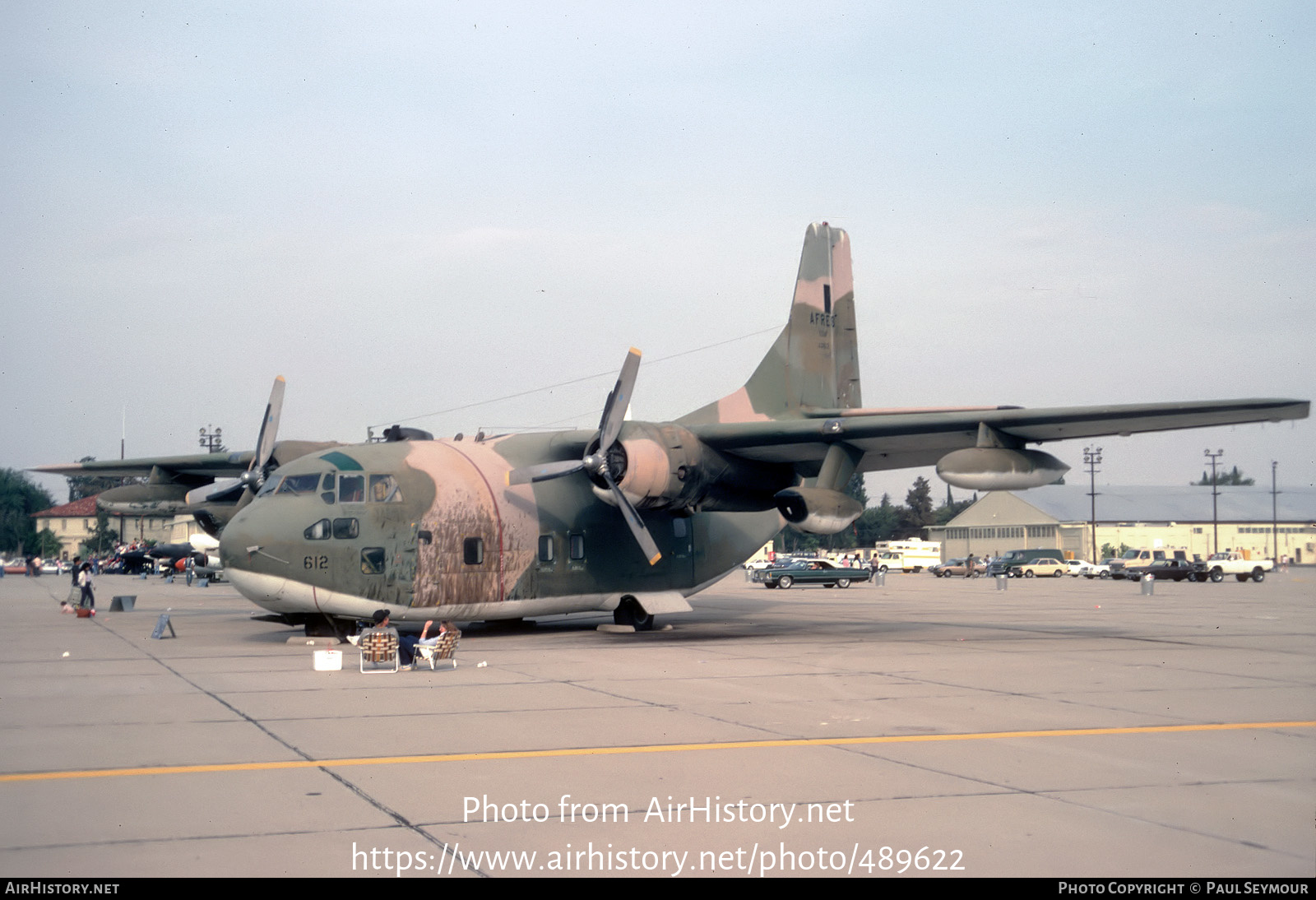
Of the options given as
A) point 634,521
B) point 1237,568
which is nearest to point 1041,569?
point 1237,568

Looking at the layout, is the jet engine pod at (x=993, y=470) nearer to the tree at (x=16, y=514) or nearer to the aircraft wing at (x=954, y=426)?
the aircraft wing at (x=954, y=426)

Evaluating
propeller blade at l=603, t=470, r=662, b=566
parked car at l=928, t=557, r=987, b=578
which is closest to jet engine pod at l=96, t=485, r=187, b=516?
propeller blade at l=603, t=470, r=662, b=566

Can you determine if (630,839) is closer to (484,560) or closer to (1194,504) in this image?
(484,560)

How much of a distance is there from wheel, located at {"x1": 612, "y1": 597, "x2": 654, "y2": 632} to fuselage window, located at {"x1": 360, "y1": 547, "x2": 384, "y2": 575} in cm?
593

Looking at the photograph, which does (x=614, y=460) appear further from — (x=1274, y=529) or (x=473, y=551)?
(x=1274, y=529)

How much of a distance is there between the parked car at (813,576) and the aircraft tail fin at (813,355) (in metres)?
23.7

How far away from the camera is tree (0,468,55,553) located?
440ft

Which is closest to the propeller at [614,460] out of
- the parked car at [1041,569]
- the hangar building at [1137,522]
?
the parked car at [1041,569]

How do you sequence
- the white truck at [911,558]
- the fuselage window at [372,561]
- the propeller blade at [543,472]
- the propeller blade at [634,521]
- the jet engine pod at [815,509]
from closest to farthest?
1. the fuselage window at [372,561]
2. the jet engine pod at [815,509]
3. the propeller blade at [634,521]
4. the propeller blade at [543,472]
5. the white truck at [911,558]

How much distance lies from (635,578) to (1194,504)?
101 meters

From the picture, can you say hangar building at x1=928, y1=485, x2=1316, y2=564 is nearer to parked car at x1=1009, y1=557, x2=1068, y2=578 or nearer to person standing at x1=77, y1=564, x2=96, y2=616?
parked car at x1=1009, y1=557, x2=1068, y2=578

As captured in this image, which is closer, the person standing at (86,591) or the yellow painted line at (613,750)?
the yellow painted line at (613,750)

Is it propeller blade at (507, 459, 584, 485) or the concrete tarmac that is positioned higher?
propeller blade at (507, 459, 584, 485)

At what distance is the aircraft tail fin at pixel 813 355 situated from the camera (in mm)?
27875
